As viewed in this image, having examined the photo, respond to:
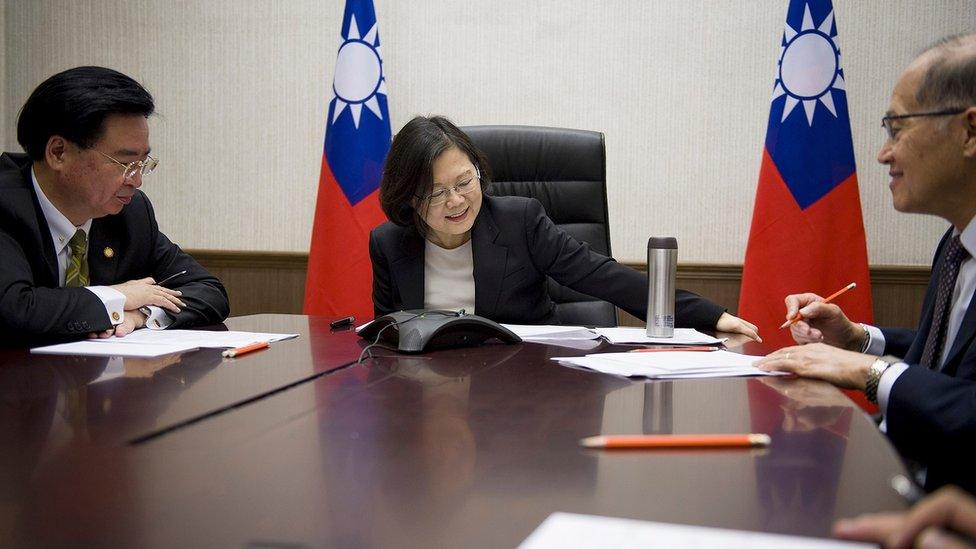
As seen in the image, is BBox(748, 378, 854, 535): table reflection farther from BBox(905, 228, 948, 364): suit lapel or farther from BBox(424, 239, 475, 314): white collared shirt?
BBox(424, 239, 475, 314): white collared shirt

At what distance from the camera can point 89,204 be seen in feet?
6.72

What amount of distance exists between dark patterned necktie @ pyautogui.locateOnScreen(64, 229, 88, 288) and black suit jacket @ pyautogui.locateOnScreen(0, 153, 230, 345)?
0.05 feet

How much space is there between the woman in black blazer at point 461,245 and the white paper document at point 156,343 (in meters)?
0.64

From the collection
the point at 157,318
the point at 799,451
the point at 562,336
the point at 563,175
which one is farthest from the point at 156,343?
the point at 563,175

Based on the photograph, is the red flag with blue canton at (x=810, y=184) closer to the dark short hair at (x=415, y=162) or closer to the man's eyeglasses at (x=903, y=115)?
the dark short hair at (x=415, y=162)

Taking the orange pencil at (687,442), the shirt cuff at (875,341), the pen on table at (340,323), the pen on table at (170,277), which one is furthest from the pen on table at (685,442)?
the pen on table at (170,277)

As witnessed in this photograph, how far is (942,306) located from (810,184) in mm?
1692

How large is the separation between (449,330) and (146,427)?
73 cm

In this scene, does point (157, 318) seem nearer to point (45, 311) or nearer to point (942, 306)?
point (45, 311)

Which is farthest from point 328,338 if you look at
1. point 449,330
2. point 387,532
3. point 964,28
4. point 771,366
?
point 964,28

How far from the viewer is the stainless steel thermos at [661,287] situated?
1787 mm

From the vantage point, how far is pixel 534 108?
3576 millimetres

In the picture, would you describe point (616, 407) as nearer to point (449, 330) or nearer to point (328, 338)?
point (449, 330)

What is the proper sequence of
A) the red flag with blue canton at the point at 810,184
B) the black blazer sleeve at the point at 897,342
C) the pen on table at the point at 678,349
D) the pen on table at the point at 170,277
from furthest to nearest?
the red flag with blue canton at the point at 810,184 < the pen on table at the point at 170,277 < the black blazer sleeve at the point at 897,342 < the pen on table at the point at 678,349
